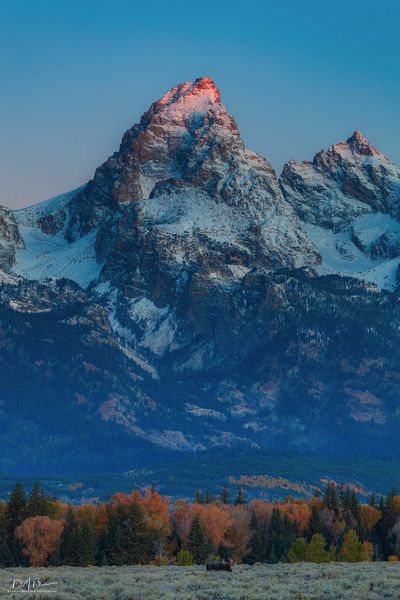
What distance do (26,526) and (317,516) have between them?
1666 inches

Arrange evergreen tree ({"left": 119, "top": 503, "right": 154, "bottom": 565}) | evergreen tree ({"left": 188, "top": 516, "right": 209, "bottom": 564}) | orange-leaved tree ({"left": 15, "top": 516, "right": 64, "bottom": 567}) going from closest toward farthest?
orange-leaved tree ({"left": 15, "top": 516, "right": 64, "bottom": 567}) → evergreen tree ({"left": 119, "top": 503, "right": 154, "bottom": 565}) → evergreen tree ({"left": 188, "top": 516, "right": 209, "bottom": 564})

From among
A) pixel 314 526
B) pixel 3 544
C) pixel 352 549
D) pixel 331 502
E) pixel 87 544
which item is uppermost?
pixel 331 502

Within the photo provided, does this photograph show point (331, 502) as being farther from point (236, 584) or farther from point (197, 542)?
point (236, 584)

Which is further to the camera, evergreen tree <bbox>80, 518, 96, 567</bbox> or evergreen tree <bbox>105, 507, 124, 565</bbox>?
evergreen tree <bbox>105, 507, 124, 565</bbox>

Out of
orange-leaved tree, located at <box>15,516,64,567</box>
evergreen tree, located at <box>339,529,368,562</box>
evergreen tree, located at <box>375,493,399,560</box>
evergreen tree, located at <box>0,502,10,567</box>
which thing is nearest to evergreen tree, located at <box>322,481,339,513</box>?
evergreen tree, located at <box>375,493,399,560</box>

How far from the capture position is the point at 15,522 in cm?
→ 17012

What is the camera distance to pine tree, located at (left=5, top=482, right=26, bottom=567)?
159 metres

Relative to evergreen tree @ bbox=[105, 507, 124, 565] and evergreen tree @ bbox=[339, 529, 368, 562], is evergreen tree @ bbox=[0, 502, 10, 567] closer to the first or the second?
evergreen tree @ bbox=[105, 507, 124, 565]

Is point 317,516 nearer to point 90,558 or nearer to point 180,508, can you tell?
point 180,508

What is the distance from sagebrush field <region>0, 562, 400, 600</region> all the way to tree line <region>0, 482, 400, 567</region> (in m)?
49.9

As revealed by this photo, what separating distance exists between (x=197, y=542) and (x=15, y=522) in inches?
899
